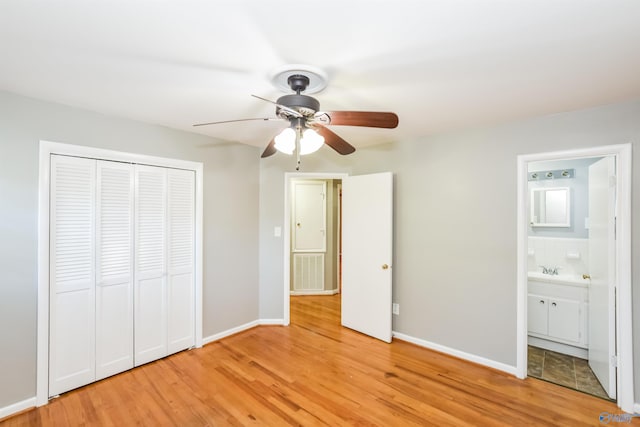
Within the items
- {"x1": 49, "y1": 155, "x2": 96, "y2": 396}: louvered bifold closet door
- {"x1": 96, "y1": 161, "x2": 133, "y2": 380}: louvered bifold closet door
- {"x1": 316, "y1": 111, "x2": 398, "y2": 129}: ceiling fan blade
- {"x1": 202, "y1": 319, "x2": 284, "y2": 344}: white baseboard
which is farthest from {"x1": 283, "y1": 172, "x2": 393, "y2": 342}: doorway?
{"x1": 49, "y1": 155, "x2": 96, "y2": 396}: louvered bifold closet door

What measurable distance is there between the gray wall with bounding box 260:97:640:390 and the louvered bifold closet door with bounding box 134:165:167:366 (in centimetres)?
176

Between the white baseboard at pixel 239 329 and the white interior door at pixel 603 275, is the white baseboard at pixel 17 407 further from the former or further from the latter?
the white interior door at pixel 603 275

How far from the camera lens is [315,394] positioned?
2.35m

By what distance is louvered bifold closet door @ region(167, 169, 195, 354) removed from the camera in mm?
2975

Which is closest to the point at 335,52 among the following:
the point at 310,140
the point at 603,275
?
the point at 310,140

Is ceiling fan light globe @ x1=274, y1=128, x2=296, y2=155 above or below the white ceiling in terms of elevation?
below

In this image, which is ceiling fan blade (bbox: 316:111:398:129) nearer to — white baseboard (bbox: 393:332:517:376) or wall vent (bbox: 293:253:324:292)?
white baseboard (bbox: 393:332:517:376)

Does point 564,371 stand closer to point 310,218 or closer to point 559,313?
point 559,313

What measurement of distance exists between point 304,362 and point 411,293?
138 cm

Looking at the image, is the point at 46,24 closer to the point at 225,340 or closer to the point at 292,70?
the point at 292,70

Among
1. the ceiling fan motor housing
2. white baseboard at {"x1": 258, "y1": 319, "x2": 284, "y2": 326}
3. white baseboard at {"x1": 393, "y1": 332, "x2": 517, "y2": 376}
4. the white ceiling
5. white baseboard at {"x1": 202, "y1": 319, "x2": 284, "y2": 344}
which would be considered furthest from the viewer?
white baseboard at {"x1": 258, "y1": 319, "x2": 284, "y2": 326}

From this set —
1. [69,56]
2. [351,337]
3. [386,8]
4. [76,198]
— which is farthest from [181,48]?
[351,337]

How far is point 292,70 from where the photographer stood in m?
1.70

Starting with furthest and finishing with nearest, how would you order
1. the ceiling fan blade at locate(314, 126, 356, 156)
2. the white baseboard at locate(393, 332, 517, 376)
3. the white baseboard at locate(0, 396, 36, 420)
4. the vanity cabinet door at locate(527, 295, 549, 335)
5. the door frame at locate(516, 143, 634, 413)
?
the vanity cabinet door at locate(527, 295, 549, 335), the white baseboard at locate(393, 332, 517, 376), the door frame at locate(516, 143, 634, 413), the white baseboard at locate(0, 396, 36, 420), the ceiling fan blade at locate(314, 126, 356, 156)
